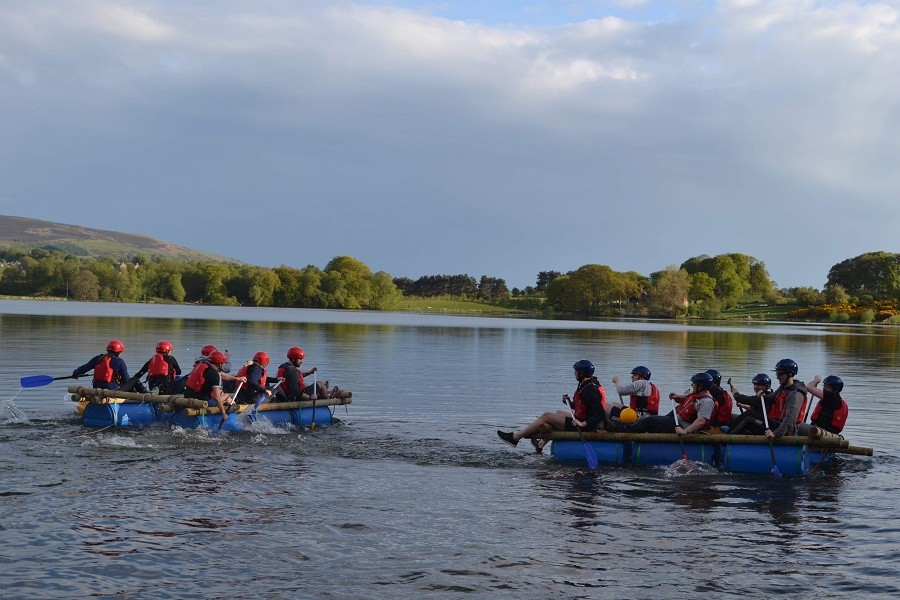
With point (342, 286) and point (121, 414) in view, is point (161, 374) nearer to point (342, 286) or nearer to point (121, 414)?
point (121, 414)

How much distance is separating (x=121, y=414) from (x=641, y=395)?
1135 centimetres

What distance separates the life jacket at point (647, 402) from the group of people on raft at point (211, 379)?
24.5 feet

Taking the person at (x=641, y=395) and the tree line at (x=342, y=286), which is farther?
the tree line at (x=342, y=286)

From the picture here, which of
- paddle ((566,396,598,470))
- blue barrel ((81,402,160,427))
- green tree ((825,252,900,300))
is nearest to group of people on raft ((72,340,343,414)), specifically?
blue barrel ((81,402,160,427))

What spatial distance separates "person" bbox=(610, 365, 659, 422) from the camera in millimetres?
18531

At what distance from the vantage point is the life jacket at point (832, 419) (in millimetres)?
18406

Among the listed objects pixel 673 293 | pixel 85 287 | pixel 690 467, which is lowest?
pixel 690 467

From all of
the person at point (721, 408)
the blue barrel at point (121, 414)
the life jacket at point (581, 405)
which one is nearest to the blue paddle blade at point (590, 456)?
the life jacket at point (581, 405)

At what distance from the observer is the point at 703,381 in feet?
58.2

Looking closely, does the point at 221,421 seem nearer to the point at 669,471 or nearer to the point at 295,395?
the point at 295,395

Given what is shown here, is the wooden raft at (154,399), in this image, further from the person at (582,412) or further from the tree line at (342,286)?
the tree line at (342,286)

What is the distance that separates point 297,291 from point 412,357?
14148 centimetres

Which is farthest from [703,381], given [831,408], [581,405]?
[831,408]

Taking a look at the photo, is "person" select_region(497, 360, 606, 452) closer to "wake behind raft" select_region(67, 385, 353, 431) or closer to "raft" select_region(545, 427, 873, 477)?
"raft" select_region(545, 427, 873, 477)
